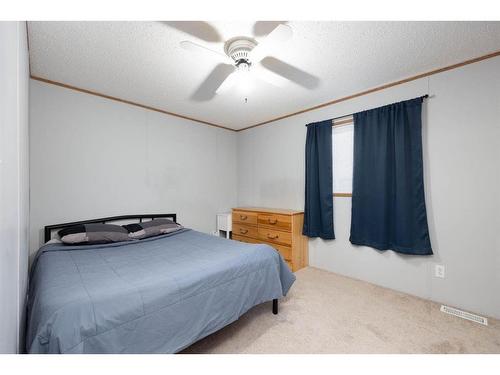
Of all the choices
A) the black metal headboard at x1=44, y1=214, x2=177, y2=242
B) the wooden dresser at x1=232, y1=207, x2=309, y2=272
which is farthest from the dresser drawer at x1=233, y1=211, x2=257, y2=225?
the black metal headboard at x1=44, y1=214, x2=177, y2=242

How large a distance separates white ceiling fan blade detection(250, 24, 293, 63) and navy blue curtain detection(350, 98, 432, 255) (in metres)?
1.68

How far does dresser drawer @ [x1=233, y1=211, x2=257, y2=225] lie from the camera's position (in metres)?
3.41

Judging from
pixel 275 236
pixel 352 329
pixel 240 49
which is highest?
pixel 240 49

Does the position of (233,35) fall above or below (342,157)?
above

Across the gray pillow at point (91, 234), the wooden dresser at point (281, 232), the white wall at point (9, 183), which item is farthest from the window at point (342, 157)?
the white wall at point (9, 183)

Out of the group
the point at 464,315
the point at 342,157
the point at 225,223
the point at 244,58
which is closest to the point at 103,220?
the point at 225,223

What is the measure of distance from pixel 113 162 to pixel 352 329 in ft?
10.2

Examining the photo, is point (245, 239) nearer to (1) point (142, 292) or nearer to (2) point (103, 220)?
(2) point (103, 220)

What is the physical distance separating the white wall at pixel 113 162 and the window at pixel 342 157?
2.00 metres

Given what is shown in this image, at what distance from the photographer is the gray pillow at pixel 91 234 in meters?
2.13

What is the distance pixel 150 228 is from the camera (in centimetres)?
261

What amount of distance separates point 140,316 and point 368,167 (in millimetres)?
2617
